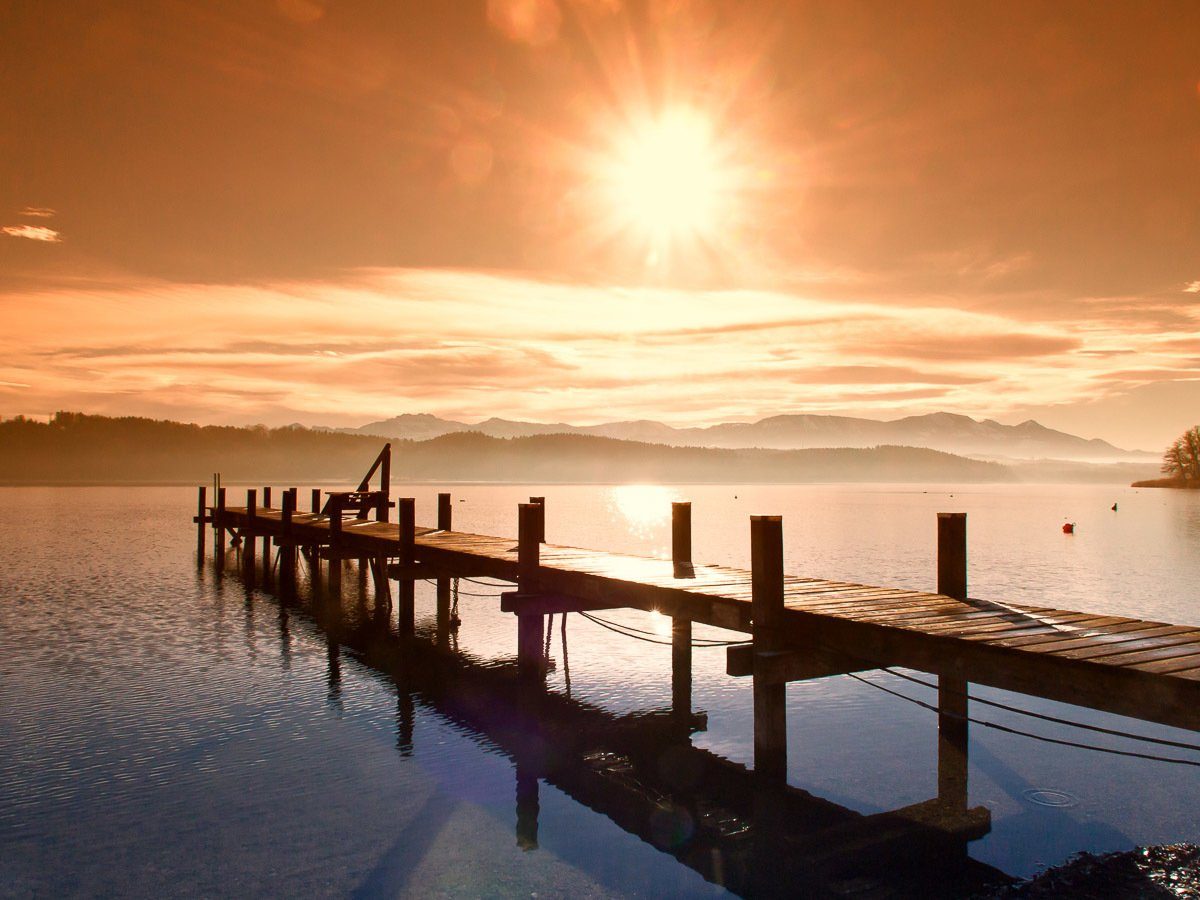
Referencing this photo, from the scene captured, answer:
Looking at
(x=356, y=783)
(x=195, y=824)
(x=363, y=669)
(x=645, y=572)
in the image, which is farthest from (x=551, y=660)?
(x=195, y=824)

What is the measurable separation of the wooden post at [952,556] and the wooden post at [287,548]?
73.4 ft

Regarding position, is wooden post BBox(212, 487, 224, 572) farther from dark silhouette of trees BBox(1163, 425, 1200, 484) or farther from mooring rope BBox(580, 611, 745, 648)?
dark silhouette of trees BBox(1163, 425, 1200, 484)

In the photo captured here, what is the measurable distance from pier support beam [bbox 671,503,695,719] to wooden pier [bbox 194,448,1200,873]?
26mm

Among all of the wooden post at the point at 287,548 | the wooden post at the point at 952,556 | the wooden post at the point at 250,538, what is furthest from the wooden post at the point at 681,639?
the wooden post at the point at 250,538

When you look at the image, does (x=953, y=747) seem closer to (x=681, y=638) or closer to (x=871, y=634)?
(x=871, y=634)

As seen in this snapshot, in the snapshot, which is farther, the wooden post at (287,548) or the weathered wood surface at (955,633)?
the wooden post at (287,548)

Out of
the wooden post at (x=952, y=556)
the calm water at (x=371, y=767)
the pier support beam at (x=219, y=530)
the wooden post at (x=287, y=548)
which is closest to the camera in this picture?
the calm water at (x=371, y=767)

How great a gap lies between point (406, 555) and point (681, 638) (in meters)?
7.55

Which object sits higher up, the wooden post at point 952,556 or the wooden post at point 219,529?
the wooden post at point 952,556

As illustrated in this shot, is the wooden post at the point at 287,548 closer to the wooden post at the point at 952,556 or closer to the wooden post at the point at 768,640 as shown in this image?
the wooden post at the point at 768,640

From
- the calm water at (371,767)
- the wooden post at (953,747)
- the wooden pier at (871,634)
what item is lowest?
the calm water at (371,767)

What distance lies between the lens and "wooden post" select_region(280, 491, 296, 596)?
2886cm

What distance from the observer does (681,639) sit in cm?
1527

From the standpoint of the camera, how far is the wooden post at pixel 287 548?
28.9 meters
